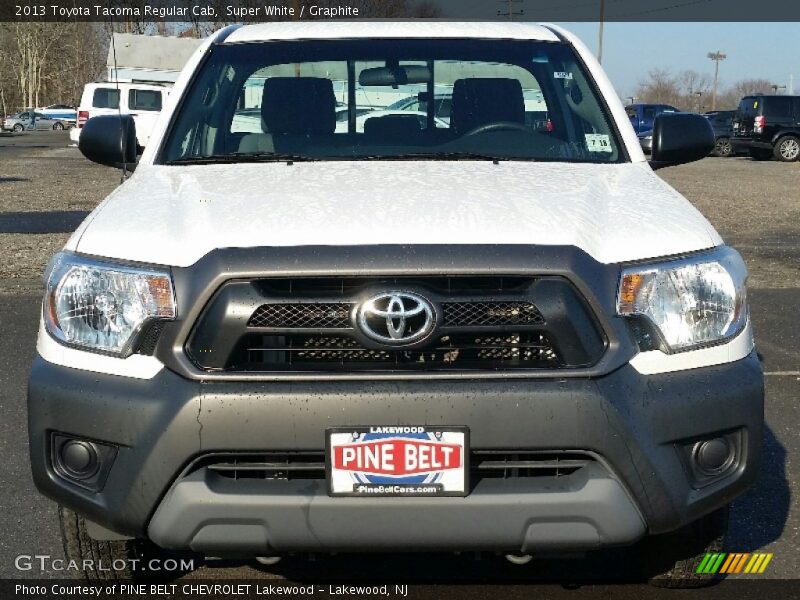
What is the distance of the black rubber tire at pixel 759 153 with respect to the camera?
111ft

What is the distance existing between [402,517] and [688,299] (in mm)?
931

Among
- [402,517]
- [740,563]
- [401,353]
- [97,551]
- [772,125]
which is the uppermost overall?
[401,353]

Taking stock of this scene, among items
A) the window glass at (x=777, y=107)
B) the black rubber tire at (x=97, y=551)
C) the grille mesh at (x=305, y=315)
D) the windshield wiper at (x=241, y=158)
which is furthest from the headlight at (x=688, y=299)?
the window glass at (x=777, y=107)

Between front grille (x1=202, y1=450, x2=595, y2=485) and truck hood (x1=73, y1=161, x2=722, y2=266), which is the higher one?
truck hood (x1=73, y1=161, x2=722, y2=266)

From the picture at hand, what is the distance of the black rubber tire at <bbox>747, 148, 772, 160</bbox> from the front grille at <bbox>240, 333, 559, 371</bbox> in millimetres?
32664

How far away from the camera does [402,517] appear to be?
2832 mm

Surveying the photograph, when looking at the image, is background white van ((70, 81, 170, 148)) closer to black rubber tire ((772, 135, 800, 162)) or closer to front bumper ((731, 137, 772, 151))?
front bumper ((731, 137, 772, 151))

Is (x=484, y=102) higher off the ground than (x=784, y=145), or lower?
higher

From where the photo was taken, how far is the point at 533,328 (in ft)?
9.52

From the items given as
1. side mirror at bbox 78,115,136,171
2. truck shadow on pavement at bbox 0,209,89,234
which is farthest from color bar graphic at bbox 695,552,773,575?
truck shadow on pavement at bbox 0,209,89,234

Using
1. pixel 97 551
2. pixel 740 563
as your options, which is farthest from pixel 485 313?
pixel 740 563

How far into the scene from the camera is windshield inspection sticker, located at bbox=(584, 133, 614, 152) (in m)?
4.26

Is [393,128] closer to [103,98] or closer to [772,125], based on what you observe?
[103,98]

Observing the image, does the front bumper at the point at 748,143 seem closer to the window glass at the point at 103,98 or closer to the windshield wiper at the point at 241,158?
the window glass at the point at 103,98
